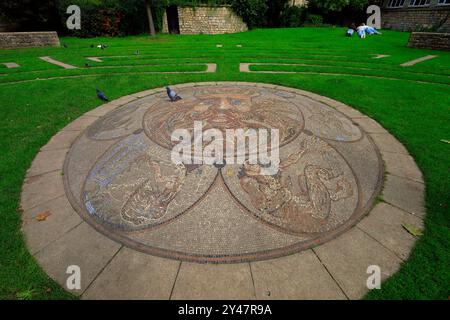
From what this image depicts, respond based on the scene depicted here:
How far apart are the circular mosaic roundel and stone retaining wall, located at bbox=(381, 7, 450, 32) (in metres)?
35.4

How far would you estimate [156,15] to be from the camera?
98.7 feet

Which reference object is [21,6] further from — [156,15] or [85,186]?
[85,186]

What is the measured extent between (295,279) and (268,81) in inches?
359

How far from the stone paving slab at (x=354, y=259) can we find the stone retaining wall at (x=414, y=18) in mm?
37401

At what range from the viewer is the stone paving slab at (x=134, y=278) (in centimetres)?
275

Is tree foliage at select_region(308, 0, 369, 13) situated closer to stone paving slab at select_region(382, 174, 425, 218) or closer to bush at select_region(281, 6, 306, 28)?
bush at select_region(281, 6, 306, 28)

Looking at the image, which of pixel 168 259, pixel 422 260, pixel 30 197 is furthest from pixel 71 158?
pixel 422 260

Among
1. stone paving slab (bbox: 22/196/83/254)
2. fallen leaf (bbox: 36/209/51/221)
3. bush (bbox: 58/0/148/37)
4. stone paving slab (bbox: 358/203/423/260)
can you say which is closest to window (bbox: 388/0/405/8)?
bush (bbox: 58/0/148/37)

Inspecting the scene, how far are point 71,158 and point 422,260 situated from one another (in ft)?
22.3

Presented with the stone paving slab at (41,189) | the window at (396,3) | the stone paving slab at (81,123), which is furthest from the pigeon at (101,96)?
the window at (396,3)

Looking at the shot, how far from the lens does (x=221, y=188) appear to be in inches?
165

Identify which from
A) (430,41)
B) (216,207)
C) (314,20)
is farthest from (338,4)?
(216,207)

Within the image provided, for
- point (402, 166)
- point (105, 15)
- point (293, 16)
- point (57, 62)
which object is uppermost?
point (293, 16)

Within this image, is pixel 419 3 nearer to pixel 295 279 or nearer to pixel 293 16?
pixel 293 16
